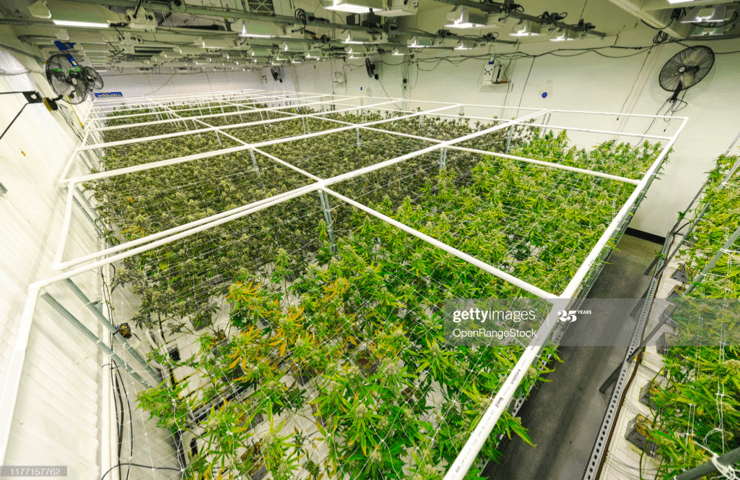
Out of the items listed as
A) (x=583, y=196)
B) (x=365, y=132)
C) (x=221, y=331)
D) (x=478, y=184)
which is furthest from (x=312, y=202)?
(x=365, y=132)

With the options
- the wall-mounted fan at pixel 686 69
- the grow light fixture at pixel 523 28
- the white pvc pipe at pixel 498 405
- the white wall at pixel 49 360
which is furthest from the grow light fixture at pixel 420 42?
the white wall at pixel 49 360

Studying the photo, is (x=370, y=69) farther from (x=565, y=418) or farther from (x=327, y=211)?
(x=565, y=418)

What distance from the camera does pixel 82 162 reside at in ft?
12.4

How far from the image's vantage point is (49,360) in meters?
1.17

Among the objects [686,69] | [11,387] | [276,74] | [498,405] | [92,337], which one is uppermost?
[276,74]

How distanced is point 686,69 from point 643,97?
2.65 ft

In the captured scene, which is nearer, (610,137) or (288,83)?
(610,137)

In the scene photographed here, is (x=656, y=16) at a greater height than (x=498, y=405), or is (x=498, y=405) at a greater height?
(x=656, y=16)

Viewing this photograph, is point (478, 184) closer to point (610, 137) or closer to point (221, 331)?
point (221, 331)

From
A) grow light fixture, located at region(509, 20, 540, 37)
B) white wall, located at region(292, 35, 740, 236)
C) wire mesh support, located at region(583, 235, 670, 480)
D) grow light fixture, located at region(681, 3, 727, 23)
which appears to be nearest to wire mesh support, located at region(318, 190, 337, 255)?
wire mesh support, located at region(583, 235, 670, 480)

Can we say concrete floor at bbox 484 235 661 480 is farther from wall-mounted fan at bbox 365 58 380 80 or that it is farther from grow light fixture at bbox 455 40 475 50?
wall-mounted fan at bbox 365 58 380 80

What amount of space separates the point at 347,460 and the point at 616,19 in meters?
7.53

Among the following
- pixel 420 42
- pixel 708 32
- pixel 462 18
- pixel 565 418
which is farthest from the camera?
pixel 420 42

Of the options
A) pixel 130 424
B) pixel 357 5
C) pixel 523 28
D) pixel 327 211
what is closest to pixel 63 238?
pixel 130 424
